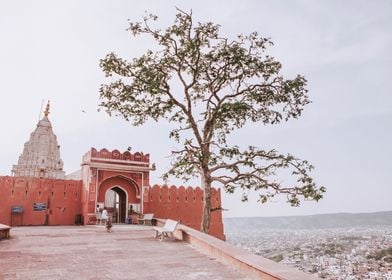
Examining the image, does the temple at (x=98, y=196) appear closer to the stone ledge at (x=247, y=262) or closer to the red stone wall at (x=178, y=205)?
the red stone wall at (x=178, y=205)

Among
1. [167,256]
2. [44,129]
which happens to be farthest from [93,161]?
[44,129]

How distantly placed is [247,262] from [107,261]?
2874 millimetres

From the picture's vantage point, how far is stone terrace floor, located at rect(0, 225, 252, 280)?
6.04 meters

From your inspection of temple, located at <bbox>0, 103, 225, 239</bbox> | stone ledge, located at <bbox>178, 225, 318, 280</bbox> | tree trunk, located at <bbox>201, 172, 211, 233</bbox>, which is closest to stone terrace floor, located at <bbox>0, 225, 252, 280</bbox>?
stone ledge, located at <bbox>178, 225, 318, 280</bbox>

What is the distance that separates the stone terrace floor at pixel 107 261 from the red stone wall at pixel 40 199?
10.3m

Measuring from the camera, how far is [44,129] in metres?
39.1

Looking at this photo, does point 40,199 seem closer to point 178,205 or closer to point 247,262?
point 178,205

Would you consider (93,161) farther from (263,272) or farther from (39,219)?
(263,272)

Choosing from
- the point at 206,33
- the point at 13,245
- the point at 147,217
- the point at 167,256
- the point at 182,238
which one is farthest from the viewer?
the point at 147,217

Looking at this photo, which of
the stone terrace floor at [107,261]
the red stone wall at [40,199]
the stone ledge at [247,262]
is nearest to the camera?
the stone ledge at [247,262]

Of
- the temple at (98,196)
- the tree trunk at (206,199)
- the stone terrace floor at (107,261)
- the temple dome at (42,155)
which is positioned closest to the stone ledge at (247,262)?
the stone terrace floor at (107,261)

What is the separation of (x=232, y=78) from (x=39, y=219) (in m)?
12.9

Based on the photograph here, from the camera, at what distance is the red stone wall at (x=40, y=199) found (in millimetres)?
19188

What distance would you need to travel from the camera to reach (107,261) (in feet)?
23.7
